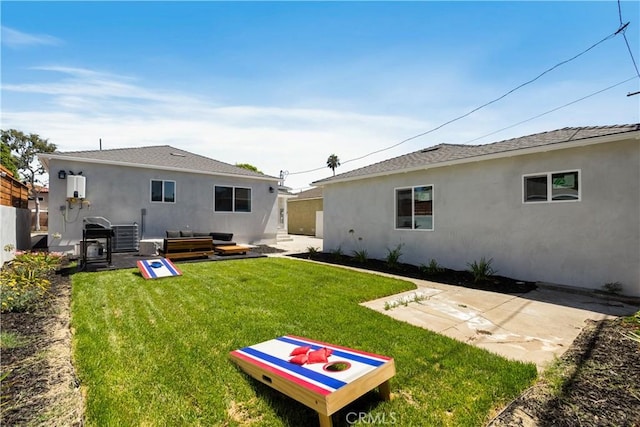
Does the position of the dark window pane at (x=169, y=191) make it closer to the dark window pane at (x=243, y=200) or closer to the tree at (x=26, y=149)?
the dark window pane at (x=243, y=200)

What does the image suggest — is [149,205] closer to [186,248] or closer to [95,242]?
[186,248]

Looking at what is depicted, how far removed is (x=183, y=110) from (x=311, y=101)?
544 centimetres

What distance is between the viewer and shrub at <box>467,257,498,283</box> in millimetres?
7715

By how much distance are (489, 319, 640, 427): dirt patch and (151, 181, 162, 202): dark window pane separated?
1310 centimetres

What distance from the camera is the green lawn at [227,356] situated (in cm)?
242

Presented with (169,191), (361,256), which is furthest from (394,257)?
(169,191)

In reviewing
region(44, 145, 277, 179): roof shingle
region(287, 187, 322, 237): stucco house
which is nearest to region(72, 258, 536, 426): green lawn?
region(44, 145, 277, 179): roof shingle

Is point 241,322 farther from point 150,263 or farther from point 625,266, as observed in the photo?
point 625,266

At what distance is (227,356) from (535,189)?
319 inches

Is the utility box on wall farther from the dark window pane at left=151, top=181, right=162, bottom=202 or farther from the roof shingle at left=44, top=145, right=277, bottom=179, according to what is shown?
the dark window pane at left=151, top=181, right=162, bottom=202

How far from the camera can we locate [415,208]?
10.1m

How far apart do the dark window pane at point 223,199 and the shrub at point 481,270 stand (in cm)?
1057

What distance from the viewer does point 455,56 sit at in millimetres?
9914

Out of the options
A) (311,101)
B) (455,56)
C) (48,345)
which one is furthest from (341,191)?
(48,345)
